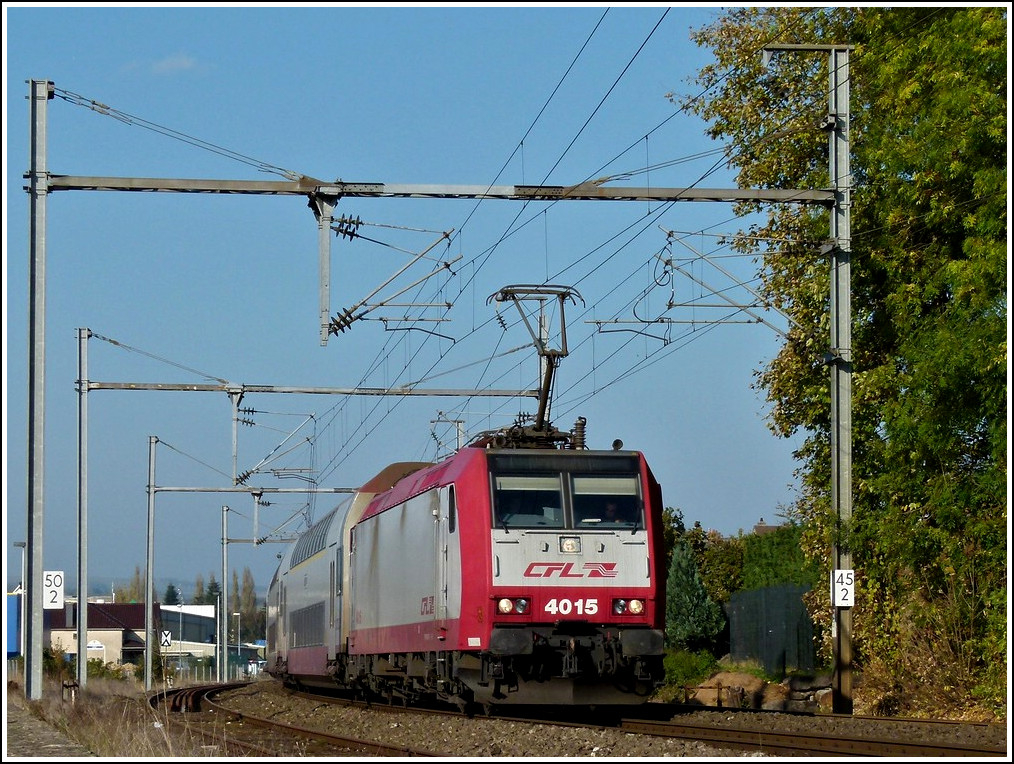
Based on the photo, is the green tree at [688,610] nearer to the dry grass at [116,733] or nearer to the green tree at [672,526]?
the green tree at [672,526]

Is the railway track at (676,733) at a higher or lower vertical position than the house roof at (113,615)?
higher

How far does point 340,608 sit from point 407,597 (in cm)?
636

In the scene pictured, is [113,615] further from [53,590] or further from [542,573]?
[542,573]

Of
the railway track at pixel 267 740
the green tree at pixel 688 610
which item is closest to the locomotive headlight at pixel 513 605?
the railway track at pixel 267 740

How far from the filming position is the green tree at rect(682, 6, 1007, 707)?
824 inches

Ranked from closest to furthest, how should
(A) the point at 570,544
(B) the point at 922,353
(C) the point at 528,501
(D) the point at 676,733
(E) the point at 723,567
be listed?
(D) the point at 676,733
(A) the point at 570,544
(C) the point at 528,501
(B) the point at 922,353
(E) the point at 723,567

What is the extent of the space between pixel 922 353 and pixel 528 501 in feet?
24.8

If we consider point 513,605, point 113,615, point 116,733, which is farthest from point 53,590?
point 113,615

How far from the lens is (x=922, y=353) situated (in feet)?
71.3

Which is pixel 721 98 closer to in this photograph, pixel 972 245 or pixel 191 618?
pixel 972 245

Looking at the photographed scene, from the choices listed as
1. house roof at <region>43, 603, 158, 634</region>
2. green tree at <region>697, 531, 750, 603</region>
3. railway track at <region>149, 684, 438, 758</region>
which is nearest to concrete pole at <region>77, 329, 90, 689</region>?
railway track at <region>149, 684, 438, 758</region>

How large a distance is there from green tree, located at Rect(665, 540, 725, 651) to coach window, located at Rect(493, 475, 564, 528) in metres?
34.9

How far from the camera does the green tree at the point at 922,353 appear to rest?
20.9 metres

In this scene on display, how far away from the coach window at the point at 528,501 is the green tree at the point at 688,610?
115 feet
